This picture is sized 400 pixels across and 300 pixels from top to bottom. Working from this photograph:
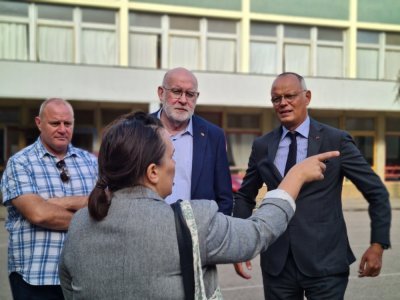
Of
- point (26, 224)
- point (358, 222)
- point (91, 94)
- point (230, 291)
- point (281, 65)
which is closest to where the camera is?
point (26, 224)

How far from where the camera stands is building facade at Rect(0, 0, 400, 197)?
15898mm

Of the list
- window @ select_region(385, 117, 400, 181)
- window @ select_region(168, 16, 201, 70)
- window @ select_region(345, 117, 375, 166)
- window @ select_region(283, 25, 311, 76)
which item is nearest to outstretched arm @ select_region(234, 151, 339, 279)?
window @ select_region(168, 16, 201, 70)

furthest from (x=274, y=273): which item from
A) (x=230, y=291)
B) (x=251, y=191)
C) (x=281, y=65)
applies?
(x=281, y=65)

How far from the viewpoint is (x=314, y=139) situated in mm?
2979

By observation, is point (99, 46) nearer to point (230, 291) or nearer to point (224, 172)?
point (230, 291)

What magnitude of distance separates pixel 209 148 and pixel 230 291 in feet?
10.7

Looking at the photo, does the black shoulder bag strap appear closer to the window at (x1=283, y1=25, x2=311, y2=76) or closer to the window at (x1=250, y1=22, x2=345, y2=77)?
the window at (x1=250, y1=22, x2=345, y2=77)

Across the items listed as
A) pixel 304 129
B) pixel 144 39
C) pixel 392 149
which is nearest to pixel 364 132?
pixel 392 149

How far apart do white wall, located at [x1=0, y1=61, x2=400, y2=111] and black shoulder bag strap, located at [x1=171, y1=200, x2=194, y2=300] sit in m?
14.9

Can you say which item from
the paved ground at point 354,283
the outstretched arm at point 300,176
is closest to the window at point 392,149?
the paved ground at point 354,283

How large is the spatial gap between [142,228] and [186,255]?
167 mm

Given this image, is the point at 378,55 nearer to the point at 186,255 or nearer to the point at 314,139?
the point at 314,139

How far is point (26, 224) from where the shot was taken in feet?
9.55

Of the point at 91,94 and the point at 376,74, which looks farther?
the point at 376,74
